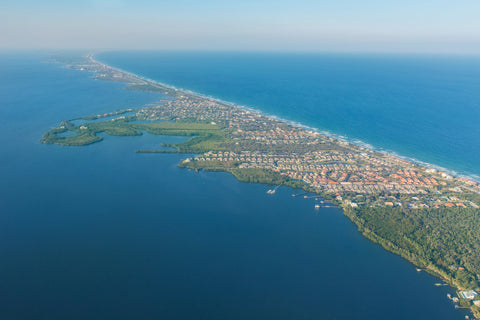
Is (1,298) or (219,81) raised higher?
(219,81)

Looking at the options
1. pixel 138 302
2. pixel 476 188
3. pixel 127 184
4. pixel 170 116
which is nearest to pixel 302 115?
pixel 170 116

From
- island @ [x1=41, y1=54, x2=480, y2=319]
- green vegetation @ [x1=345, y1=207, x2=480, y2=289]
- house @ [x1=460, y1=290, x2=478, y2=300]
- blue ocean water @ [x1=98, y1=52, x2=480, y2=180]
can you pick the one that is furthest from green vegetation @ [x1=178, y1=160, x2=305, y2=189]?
blue ocean water @ [x1=98, y1=52, x2=480, y2=180]

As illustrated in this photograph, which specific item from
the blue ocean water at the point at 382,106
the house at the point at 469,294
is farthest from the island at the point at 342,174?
the blue ocean water at the point at 382,106

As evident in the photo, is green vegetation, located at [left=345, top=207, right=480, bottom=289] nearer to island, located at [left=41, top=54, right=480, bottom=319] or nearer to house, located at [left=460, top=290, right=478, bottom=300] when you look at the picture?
island, located at [left=41, top=54, right=480, bottom=319]

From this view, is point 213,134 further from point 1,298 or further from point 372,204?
point 1,298

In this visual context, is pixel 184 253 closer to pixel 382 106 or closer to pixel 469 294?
pixel 469 294

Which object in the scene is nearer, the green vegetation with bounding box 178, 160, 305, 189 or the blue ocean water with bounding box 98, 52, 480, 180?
the green vegetation with bounding box 178, 160, 305, 189

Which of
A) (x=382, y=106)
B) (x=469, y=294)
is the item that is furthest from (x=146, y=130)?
(x=382, y=106)
